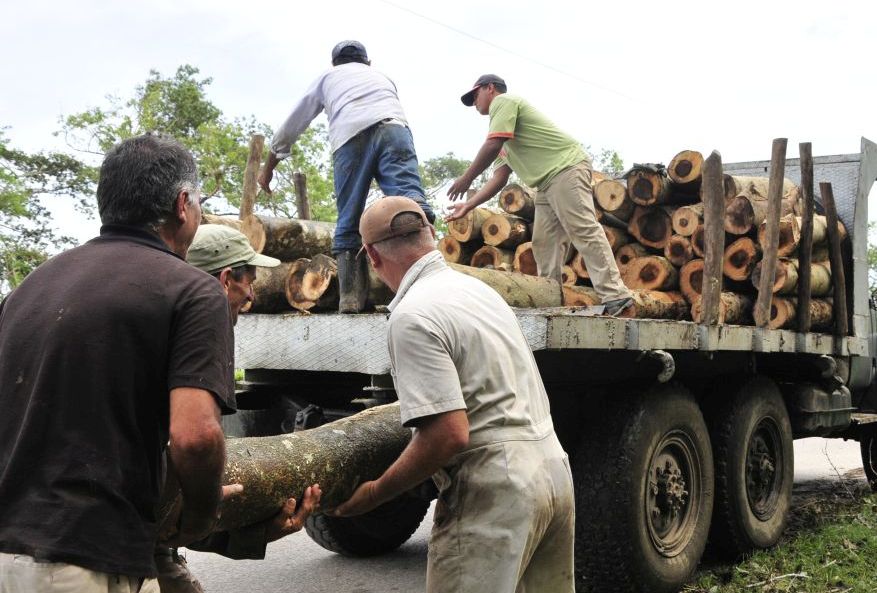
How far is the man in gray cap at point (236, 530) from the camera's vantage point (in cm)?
282

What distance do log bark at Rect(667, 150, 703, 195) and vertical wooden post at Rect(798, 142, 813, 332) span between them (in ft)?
2.36

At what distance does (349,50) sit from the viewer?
5.33m

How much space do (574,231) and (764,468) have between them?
6.30ft

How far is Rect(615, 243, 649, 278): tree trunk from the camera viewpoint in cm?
698

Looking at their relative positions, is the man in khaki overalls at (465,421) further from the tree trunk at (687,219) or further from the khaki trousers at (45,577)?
the tree trunk at (687,219)

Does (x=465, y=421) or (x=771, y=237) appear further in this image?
(x=771, y=237)

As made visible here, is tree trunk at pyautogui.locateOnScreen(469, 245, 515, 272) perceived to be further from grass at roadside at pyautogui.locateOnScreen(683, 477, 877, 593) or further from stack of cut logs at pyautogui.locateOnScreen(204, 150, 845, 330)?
grass at roadside at pyautogui.locateOnScreen(683, 477, 877, 593)

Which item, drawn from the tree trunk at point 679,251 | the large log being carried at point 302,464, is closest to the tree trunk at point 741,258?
the tree trunk at point 679,251

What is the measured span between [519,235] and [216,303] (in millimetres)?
5310

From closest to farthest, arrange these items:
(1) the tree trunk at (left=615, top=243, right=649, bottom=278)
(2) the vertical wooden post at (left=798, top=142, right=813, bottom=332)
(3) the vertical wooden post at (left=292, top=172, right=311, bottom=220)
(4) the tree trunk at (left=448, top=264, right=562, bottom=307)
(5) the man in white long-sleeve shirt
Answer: (5) the man in white long-sleeve shirt < (4) the tree trunk at (left=448, top=264, right=562, bottom=307) < (2) the vertical wooden post at (left=798, top=142, right=813, bottom=332) < (3) the vertical wooden post at (left=292, top=172, right=311, bottom=220) < (1) the tree trunk at (left=615, top=243, right=649, bottom=278)

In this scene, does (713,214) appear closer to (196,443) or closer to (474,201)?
(474,201)

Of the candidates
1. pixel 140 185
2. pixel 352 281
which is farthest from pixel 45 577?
pixel 352 281

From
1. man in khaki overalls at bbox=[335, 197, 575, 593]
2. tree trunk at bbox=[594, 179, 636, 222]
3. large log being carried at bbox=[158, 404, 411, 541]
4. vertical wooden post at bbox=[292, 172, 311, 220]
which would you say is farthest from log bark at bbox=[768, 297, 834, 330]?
man in khaki overalls at bbox=[335, 197, 575, 593]

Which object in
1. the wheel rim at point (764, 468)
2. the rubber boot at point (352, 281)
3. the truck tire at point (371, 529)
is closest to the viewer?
the rubber boot at point (352, 281)
